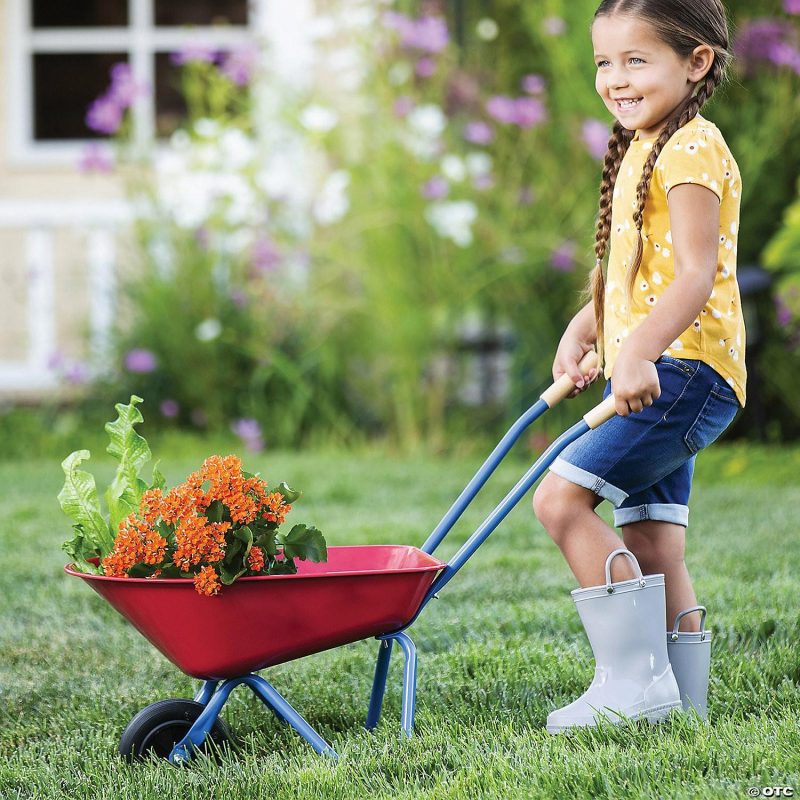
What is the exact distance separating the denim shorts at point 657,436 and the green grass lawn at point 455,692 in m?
0.46

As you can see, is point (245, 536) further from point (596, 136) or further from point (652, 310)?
point (596, 136)

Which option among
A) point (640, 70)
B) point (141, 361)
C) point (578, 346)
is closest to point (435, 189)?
point (141, 361)

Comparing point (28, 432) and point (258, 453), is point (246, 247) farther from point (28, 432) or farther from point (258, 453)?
point (28, 432)

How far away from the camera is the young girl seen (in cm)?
241

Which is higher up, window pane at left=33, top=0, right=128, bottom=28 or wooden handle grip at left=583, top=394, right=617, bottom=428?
window pane at left=33, top=0, right=128, bottom=28

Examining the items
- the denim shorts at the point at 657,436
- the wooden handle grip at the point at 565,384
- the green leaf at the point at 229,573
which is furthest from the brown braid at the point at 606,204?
the green leaf at the point at 229,573

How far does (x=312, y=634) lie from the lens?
2.42 meters

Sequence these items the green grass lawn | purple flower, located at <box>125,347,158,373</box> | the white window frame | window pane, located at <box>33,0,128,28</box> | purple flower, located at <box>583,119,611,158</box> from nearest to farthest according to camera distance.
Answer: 1. the green grass lawn
2. purple flower, located at <box>583,119,611,158</box>
3. purple flower, located at <box>125,347,158,373</box>
4. the white window frame
5. window pane, located at <box>33,0,128,28</box>

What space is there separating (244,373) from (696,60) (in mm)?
5170

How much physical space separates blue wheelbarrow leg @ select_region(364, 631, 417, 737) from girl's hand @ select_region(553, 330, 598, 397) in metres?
0.64

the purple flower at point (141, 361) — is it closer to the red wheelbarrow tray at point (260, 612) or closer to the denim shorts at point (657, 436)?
the red wheelbarrow tray at point (260, 612)

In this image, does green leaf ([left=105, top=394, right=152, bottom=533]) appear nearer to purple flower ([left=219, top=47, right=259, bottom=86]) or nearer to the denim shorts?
the denim shorts

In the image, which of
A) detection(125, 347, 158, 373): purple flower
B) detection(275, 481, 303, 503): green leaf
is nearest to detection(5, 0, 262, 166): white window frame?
detection(125, 347, 158, 373): purple flower

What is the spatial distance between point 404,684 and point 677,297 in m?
0.87
